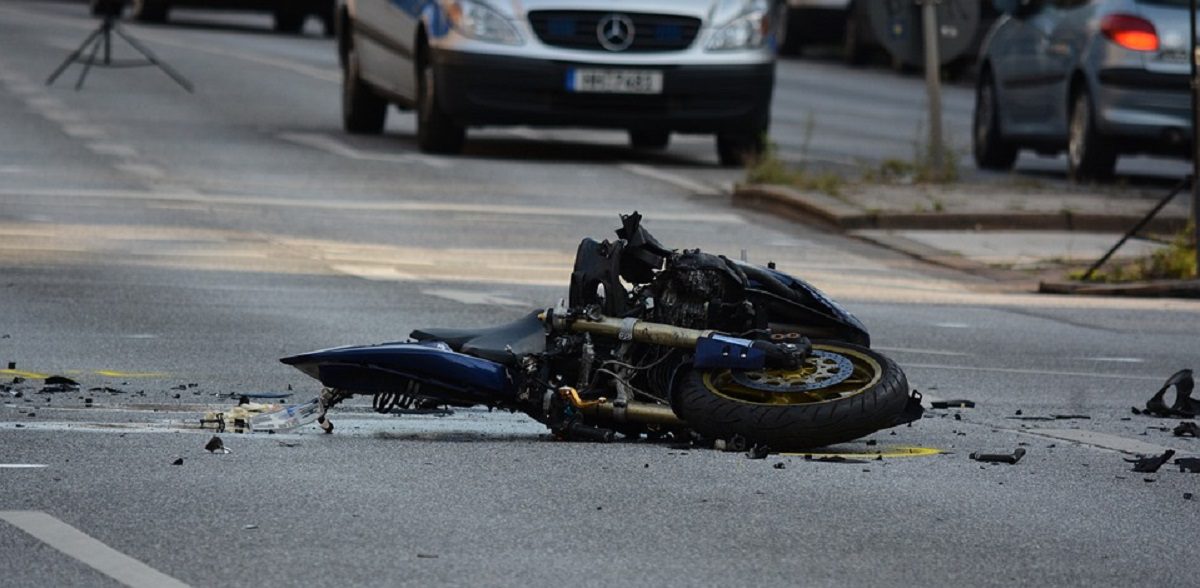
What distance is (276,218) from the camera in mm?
16281

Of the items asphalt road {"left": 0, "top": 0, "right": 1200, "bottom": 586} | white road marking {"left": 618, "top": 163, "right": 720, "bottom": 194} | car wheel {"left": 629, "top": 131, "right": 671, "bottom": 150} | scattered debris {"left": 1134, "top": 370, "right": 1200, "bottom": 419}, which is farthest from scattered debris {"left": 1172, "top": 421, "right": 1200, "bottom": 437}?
A: car wheel {"left": 629, "top": 131, "right": 671, "bottom": 150}

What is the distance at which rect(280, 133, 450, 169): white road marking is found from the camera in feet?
68.0

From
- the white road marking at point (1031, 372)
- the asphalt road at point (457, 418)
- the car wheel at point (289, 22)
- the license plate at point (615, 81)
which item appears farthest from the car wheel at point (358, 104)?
the car wheel at point (289, 22)

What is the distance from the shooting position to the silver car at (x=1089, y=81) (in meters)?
19.0

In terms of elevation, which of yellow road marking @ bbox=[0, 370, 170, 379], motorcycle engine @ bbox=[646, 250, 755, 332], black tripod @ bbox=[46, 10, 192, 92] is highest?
motorcycle engine @ bbox=[646, 250, 755, 332]

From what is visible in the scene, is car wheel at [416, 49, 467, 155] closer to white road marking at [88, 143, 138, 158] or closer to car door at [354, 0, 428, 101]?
car door at [354, 0, 428, 101]

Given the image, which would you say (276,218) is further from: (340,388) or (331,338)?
(340,388)

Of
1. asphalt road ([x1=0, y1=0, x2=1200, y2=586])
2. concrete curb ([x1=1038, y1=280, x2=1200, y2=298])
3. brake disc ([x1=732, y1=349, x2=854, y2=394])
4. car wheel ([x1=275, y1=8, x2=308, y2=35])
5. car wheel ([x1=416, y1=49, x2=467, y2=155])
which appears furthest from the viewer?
car wheel ([x1=275, y1=8, x2=308, y2=35])

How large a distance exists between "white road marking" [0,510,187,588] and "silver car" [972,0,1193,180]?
12.9 m

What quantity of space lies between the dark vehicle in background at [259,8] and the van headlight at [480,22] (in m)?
19.6

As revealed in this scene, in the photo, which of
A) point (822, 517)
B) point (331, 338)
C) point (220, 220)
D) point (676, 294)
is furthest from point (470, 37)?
point (822, 517)

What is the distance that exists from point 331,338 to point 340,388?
2.70 meters

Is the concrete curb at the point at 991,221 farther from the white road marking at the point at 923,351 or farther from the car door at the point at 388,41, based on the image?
the white road marking at the point at 923,351

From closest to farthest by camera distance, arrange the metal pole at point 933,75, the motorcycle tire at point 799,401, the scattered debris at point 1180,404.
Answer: the motorcycle tire at point 799,401 < the scattered debris at point 1180,404 < the metal pole at point 933,75
